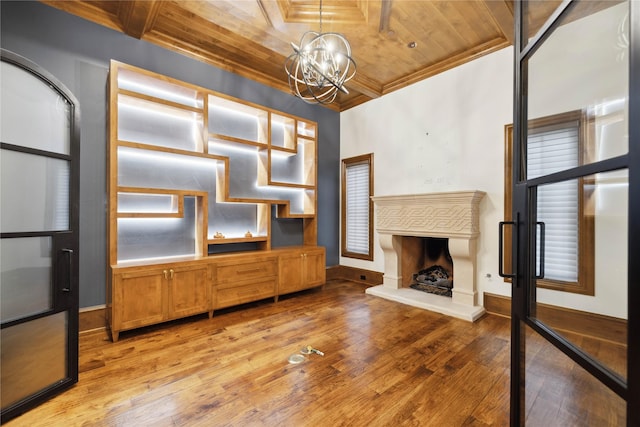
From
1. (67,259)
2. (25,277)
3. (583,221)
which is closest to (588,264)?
(583,221)

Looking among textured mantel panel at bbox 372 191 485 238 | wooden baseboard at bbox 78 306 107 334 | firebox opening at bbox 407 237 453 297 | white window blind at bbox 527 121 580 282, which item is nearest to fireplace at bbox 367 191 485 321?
textured mantel panel at bbox 372 191 485 238

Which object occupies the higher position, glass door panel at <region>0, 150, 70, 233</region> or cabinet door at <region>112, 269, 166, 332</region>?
glass door panel at <region>0, 150, 70, 233</region>

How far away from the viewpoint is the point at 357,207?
550cm

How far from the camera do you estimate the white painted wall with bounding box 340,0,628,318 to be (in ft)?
3.21

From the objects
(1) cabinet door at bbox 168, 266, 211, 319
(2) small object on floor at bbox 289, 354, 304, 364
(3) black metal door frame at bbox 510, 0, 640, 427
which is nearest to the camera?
(3) black metal door frame at bbox 510, 0, 640, 427

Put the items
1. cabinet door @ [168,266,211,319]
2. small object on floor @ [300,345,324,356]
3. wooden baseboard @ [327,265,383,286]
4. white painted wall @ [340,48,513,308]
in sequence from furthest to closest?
1. wooden baseboard @ [327,265,383,286]
2. white painted wall @ [340,48,513,308]
3. cabinet door @ [168,266,211,319]
4. small object on floor @ [300,345,324,356]

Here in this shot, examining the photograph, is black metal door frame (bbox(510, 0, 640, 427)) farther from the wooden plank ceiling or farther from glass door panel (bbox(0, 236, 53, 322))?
glass door panel (bbox(0, 236, 53, 322))

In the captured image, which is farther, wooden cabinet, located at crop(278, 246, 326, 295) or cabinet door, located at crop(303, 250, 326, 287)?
cabinet door, located at crop(303, 250, 326, 287)

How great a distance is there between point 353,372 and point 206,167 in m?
3.17

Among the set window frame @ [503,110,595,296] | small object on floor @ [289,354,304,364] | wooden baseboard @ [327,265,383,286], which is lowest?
small object on floor @ [289,354,304,364]

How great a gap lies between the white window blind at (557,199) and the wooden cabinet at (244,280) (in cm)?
323

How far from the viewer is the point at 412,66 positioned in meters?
4.32

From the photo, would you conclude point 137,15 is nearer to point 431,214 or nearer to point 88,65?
point 88,65

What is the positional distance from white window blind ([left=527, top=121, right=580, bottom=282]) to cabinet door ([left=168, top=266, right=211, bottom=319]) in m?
3.28
